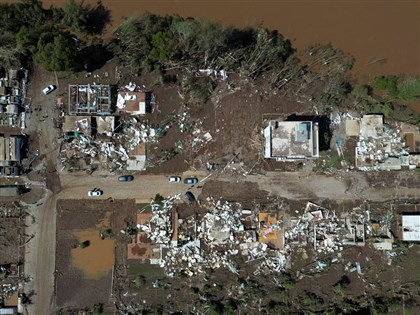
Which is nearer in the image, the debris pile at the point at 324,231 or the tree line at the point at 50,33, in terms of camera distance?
the tree line at the point at 50,33

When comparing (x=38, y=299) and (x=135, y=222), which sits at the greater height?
(x=135, y=222)

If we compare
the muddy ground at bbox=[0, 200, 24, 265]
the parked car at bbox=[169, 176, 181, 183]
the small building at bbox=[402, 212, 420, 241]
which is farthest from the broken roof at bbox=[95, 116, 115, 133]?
the small building at bbox=[402, 212, 420, 241]

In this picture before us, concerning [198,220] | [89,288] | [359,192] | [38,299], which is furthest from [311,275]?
[38,299]


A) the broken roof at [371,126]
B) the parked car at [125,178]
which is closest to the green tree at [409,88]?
the broken roof at [371,126]

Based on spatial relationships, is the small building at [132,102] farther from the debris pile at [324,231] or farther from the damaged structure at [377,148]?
the damaged structure at [377,148]

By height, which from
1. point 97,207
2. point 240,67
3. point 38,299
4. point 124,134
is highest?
point 240,67

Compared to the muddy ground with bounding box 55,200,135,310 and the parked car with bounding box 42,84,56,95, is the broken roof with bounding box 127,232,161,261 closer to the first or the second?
the muddy ground with bounding box 55,200,135,310

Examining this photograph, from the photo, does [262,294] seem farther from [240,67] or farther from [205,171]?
[240,67]
